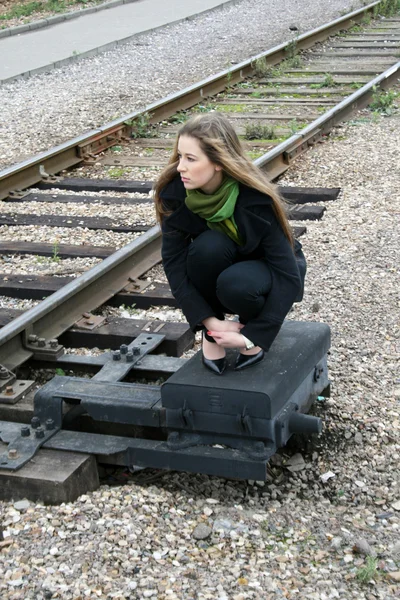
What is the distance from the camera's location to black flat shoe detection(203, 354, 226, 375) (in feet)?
11.6

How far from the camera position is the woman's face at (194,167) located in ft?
11.0

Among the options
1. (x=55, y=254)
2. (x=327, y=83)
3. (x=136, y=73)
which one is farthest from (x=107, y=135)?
(x=136, y=73)

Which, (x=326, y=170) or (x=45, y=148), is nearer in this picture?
(x=326, y=170)

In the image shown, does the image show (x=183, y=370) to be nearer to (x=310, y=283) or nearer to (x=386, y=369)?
(x=386, y=369)

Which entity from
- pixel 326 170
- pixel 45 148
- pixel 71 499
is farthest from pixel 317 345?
pixel 45 148

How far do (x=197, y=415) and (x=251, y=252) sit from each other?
2.08ft

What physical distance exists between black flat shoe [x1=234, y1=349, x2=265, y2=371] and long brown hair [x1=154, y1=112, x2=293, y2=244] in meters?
0.47

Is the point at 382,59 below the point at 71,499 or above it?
below

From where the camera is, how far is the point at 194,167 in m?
3.34

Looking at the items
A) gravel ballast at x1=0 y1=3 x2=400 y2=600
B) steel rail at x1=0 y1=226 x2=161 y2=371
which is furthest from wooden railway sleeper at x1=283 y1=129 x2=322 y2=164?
gravel ballast at x1=0 y1=3 x2=400 y2=600

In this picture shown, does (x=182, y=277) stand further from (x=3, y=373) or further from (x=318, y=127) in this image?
(x=318, y=127)

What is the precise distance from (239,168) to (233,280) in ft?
1.32

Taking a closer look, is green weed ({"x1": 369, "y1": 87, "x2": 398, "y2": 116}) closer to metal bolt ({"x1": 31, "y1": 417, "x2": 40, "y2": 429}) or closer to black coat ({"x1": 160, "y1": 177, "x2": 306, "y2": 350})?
black coat ({"x1": 160, "y1": 177, "x2": 306, "y2": 350})

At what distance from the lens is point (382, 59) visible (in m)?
13.4
